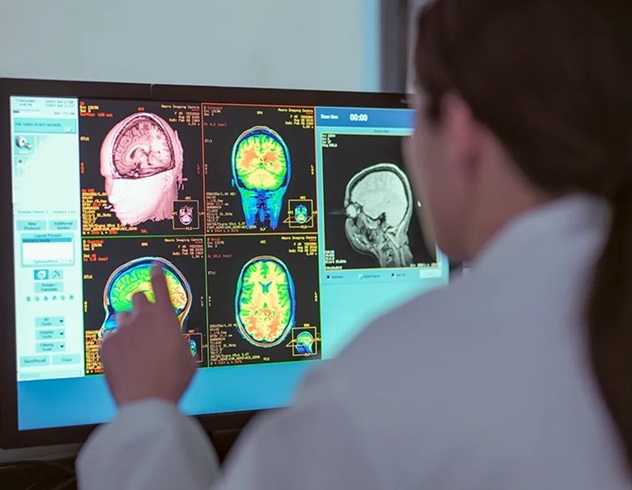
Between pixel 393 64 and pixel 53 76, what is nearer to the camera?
pixel 53 76

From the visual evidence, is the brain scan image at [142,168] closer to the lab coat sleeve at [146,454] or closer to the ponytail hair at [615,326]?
the lab coat sleeve at [146,454]

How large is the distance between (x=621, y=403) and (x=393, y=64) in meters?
1.03

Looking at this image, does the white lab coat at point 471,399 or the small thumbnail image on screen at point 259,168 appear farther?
the small thumbnail image on screen at point 259,168

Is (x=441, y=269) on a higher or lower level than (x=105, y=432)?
higher

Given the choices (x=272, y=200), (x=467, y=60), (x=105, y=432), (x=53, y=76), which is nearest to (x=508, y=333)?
(x=467, y=60)

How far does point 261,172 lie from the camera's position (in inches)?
37.6

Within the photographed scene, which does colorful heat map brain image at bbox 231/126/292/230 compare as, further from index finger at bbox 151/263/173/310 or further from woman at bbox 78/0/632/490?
woman at bbox 78/0/632/490

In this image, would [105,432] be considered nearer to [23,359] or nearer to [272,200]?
[23,359]

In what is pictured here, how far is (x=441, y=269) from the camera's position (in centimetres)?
105

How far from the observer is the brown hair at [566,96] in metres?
0.50

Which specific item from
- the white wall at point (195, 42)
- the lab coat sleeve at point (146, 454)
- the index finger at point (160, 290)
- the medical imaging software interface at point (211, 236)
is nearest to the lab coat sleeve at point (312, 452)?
the lab coat sleeve at point (146, 454)

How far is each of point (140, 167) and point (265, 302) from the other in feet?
0.74

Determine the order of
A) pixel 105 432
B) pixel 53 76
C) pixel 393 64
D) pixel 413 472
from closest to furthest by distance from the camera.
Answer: pixel 413 472
pixel 105 432
pixel 53 76
pixel 393 64

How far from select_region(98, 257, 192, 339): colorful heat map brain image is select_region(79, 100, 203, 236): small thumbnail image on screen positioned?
0.13 ft
